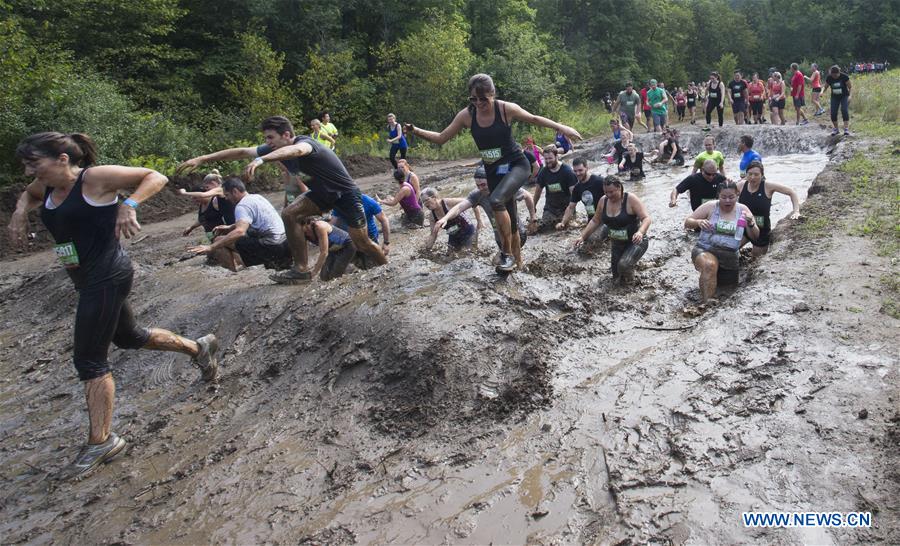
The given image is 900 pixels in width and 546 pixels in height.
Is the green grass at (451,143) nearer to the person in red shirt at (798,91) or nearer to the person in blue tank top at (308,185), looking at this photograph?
the person in red shirt at (798,91)

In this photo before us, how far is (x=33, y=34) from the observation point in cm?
1942

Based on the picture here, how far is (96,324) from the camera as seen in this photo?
3887 millimetres

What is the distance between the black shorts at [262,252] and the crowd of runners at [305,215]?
0.7 inches

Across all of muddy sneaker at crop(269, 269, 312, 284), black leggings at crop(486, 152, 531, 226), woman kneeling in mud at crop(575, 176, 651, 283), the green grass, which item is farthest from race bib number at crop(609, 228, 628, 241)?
the green grass

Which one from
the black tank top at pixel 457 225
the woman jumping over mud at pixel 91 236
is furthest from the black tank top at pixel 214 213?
the woman jumping over mud at pixel 91 236

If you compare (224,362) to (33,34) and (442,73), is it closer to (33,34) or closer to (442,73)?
(33,34)

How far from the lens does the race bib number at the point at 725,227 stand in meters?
6.68

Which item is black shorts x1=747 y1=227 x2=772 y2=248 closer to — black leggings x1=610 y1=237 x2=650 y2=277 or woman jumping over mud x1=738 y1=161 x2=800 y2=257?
woman jumping over mud x1=738 y1=161 x2=800 y2=257

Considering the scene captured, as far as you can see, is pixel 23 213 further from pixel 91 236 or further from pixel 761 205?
pixel 761 205

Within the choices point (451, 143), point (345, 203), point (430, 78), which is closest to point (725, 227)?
point (345, 203)

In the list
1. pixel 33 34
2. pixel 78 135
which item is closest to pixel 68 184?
pixel 78 135

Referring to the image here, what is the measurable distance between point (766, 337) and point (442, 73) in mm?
23321

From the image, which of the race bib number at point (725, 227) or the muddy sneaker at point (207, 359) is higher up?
the muddy sneaker at point (207, 359)

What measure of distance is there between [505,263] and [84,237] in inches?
133
